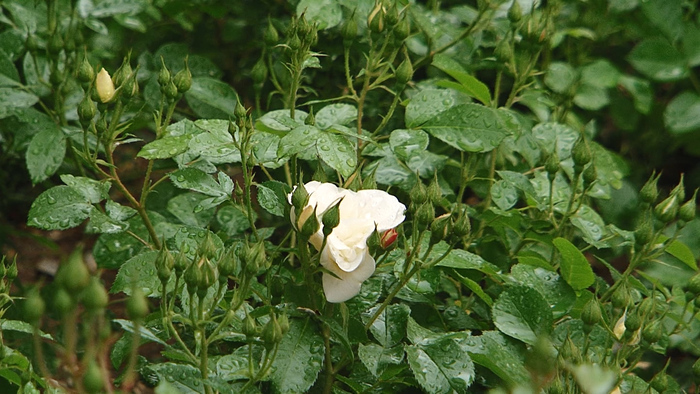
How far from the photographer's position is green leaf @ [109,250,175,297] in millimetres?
1098

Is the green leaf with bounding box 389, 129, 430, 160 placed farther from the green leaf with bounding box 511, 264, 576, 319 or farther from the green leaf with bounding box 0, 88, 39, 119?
the green leaf with bounding box 0, 88, 39, 119

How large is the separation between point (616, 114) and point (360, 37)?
1013 mm

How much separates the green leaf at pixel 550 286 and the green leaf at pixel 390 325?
222 mm

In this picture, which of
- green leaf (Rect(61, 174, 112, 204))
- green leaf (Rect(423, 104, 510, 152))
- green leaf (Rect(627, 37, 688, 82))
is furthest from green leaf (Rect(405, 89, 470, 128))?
green leaf (Rect(627, 37, 688, 82))

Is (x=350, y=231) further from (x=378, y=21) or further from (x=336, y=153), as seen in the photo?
(x=378, y=21)

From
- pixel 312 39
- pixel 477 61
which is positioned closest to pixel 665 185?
pixel 477 61

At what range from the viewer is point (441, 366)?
3.46ft

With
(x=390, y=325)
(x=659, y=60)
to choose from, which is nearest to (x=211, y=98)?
(x=390, y=325)

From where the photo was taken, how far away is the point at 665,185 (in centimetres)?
277

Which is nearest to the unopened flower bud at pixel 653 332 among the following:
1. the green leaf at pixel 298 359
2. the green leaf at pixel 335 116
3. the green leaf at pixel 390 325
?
the green leaf at pixel 390 325

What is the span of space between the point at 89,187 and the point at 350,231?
1.62 feet

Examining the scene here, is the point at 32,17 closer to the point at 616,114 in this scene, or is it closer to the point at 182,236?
the point at 182,236

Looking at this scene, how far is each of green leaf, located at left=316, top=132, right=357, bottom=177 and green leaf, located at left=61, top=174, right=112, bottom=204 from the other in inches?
14.4

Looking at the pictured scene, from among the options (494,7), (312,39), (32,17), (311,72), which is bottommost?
(311,72)
